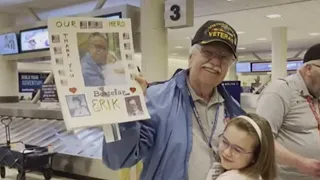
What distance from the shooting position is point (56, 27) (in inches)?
47.7

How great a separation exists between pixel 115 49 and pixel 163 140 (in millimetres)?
425

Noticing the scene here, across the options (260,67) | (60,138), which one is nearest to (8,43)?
(60,138)

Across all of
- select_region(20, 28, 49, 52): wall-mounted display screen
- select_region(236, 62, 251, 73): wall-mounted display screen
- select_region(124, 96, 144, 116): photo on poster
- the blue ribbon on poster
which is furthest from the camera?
select_region(236, 62, 251, 73): wall-mounted display screen

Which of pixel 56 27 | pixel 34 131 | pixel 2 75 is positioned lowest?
pixel 34 131

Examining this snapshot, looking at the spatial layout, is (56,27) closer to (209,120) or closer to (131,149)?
(131,149)

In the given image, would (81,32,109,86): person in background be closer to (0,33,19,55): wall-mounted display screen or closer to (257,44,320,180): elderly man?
(257,44,320,180): elderly man

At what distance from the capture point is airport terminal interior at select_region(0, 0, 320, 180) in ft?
18.2

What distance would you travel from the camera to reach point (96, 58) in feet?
4.13

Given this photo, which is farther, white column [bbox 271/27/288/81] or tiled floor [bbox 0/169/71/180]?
white column [bbox 271/27/288/81]

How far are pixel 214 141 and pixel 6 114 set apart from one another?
8.00m

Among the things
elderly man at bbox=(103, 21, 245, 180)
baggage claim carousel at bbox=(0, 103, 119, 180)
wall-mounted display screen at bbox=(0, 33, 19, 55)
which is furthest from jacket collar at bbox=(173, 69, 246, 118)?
wall-mounted display screen at bbox=(0, 33, 19, 55)

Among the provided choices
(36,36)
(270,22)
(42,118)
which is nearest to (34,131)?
(42,118)

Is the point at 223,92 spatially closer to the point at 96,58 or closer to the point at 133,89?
the point at 133,89

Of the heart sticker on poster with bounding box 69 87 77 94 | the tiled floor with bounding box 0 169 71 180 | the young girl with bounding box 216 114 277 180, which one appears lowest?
the tiled floor with bounding box 0 169 71 180
